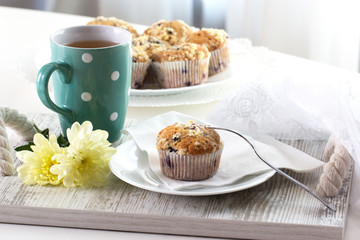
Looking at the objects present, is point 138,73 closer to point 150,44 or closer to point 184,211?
point 150,44

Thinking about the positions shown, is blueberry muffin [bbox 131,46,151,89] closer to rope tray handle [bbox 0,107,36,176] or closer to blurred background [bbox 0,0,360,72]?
rope tray handle [bbox 0,107,36,176]

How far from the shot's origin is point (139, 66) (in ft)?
4.67

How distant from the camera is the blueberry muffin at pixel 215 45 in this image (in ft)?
4.92

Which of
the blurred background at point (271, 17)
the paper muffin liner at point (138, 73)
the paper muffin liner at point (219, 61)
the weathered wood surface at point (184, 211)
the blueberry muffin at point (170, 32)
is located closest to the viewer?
the weathered wood surface at point (184, 211)

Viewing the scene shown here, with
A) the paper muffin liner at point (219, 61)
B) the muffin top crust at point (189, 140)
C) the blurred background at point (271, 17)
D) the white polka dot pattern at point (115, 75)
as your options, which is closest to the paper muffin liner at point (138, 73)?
the paper muffin liner at point (219, 61)

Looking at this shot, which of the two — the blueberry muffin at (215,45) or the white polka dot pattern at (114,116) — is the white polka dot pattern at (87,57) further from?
the blueberry muffin at (215,45)

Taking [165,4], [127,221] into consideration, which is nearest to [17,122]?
[127,221]

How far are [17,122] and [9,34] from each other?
0.78 metres

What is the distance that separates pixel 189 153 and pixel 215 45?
668 millimetres

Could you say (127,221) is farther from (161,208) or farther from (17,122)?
(17,122)

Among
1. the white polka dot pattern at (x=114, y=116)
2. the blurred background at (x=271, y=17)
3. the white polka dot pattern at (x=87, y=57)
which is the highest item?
the white polka dot pattern at (x=87, y=57)

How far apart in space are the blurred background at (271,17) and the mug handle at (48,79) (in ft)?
6.07

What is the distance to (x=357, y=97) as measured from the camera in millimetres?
1074

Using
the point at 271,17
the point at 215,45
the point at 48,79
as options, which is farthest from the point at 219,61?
the point at 271,17
